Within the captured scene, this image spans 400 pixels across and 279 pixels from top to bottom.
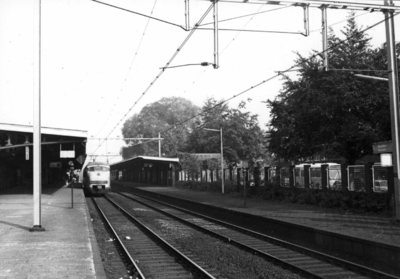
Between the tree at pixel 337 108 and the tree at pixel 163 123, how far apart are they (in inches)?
1885

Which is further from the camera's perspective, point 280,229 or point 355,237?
point 280,229

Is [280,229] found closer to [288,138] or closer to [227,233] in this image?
[227,233]

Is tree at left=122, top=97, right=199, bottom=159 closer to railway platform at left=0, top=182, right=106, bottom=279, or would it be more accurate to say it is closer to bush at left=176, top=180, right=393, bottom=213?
bush at left=176, top=180, right=393, bottom=213

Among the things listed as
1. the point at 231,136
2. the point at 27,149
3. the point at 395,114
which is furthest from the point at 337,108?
the point at 231,136

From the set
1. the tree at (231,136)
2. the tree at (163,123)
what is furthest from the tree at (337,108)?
the tree at (163,123)

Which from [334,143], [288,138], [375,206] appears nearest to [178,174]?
[288,138]

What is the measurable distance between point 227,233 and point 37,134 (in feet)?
22.1

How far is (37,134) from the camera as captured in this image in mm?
13375

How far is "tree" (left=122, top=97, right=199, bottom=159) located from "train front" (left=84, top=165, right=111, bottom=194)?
38.4 m

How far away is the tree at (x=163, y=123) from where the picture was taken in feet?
252

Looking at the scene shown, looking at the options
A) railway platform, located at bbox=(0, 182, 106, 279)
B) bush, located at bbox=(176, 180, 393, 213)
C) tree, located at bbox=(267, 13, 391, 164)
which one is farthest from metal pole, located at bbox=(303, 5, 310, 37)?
tree, located at bbox=(267, 13, 391, 164)

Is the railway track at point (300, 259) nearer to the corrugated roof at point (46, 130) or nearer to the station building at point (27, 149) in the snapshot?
the station building at point (27, 149)

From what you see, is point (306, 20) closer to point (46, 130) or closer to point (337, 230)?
point (337, 230)

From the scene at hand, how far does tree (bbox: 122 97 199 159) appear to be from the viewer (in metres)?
76.9
